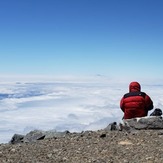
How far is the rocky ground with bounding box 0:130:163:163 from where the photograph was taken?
11484mm

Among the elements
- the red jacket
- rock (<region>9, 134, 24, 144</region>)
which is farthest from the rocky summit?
the red jacket

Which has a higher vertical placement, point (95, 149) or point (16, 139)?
point (95, 149)

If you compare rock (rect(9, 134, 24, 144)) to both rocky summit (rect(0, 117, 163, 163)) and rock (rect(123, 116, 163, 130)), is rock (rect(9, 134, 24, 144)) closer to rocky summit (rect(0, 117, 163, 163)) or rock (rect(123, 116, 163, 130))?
rocky summit (rect(0, 117, 163, 163))

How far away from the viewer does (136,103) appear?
16.1 meters

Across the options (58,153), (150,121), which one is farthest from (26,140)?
(150,121)

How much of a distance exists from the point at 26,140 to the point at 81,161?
17.5ft

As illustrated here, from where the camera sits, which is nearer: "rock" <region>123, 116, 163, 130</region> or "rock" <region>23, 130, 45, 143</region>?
"rock" <region>123, 116, 163, 130</region>

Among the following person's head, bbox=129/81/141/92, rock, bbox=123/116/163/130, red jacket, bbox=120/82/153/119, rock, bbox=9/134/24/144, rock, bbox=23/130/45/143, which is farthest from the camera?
person's head, bbox=129/81/141/92

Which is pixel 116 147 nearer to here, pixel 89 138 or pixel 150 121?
pixel 89 138

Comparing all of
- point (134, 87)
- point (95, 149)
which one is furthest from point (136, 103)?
point (95, 149)

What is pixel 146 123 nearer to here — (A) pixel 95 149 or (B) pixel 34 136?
(A) pixel 95 149

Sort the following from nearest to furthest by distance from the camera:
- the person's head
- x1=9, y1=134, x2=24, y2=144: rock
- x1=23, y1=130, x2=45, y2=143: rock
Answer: x1=23, y1=130, x2=45, y2=143: rock < x1=9, y1=134, x2=24, y2=144: rock < the person's head

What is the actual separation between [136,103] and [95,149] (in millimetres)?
4094

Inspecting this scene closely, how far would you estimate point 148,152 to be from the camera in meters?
11.9
